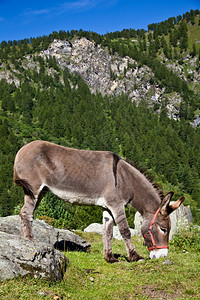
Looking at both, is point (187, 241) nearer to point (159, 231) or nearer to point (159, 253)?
point (159, 253)

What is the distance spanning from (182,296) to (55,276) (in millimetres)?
2946

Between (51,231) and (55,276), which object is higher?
(55,276)

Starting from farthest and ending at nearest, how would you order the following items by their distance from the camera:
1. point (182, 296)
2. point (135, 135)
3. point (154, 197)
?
point (135, 135) → point (154, 197) → point (182, 296)

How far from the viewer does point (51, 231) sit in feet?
39.3

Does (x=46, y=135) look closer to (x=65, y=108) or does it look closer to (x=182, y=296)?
(x=65, y=108)

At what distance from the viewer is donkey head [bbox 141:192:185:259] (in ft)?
26.7

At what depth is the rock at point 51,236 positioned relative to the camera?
10820 millimetres

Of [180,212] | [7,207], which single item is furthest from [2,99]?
[180,212]

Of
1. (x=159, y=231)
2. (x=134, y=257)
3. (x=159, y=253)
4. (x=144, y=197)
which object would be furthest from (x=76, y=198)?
(x=159, y=253)

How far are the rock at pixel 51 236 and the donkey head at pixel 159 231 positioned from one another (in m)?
Result: 4.14

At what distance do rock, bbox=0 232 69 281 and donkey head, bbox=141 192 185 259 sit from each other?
2.85m

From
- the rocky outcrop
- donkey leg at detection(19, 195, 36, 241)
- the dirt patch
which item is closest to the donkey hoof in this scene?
the dirt patch

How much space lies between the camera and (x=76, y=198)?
26.7 ft

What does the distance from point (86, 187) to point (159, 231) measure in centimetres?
260
